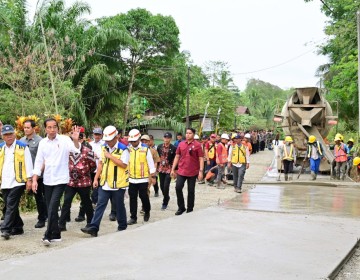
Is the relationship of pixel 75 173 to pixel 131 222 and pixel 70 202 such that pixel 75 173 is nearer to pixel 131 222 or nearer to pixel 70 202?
pixel 70 202

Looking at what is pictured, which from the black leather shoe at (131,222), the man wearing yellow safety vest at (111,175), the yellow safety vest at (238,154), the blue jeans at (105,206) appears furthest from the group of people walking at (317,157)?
the man wearing yellow safety vest at (111,175)

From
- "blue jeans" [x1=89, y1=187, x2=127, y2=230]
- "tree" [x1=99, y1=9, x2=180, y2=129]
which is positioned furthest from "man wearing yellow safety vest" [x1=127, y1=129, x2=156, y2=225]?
"tree" [x1=99, y1=9, x2=180, y2=129]

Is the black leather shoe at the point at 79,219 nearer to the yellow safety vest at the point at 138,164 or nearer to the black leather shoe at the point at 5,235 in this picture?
the yellow safety vest at the point at 138,164

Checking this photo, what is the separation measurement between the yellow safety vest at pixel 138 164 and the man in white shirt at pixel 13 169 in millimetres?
1910

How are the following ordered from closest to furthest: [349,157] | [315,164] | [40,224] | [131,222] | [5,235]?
[5,235], [40,224], [131,222], [315,164], [349,157]

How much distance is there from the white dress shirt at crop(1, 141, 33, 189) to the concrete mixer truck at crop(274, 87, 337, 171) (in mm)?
12857

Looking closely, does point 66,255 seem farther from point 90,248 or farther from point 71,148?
point 71,148

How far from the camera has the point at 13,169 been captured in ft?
23.7

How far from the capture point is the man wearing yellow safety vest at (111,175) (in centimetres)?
722

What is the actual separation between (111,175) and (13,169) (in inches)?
56.1

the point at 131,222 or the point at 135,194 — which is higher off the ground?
the point at 135,194

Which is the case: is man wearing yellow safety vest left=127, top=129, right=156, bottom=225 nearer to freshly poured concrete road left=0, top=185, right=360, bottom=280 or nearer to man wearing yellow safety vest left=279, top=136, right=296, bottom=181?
freshly poured concrete road left=0, top=185, right=360, bottom=280

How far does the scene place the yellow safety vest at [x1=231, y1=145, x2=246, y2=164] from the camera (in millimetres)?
13102

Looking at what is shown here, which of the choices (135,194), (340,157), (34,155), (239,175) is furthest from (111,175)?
(340,157)
